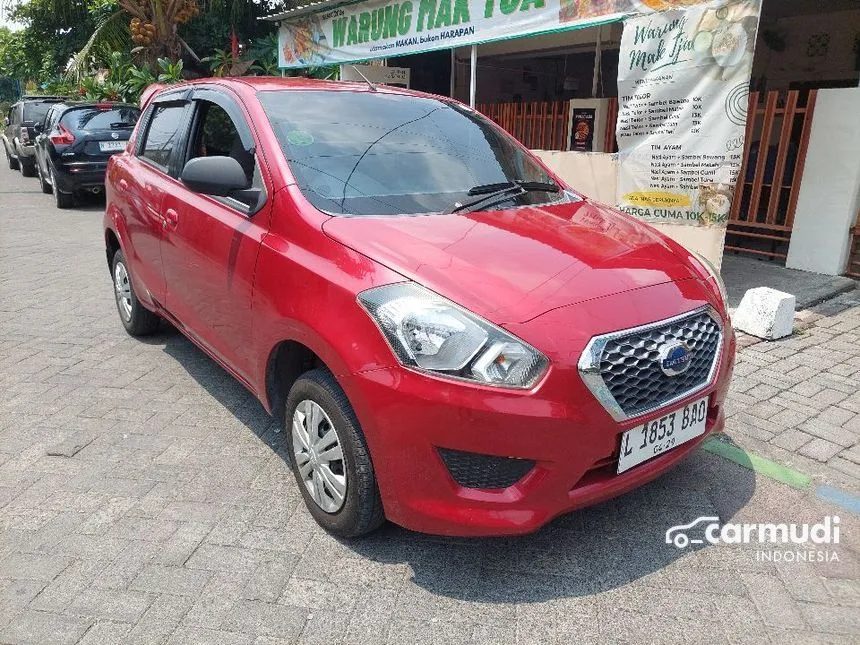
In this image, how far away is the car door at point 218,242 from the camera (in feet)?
9.65

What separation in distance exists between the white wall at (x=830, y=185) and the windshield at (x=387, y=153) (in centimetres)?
409

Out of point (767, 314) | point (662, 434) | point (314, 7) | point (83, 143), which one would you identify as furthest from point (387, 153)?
point (83, 143)

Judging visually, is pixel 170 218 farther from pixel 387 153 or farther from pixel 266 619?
pixel 266 619

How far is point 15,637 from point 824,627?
8.76 feet

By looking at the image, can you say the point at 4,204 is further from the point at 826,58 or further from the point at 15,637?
the point at 826,58

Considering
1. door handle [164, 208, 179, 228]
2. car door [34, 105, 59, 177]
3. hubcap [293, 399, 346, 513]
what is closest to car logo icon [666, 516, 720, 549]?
hubcap [293, 399, 346, 513]

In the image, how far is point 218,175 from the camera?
287cm

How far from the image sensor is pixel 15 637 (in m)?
2.16

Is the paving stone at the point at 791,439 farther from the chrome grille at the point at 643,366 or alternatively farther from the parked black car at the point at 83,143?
the parked black car at the point at 83,143

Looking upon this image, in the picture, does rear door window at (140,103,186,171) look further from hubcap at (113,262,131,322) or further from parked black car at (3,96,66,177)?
parked black car at (3,96,66,177)

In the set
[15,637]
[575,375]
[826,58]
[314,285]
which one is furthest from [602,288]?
[826,58]

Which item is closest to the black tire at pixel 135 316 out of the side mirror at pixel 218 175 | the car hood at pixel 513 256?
the side mirror at pixel 218 175

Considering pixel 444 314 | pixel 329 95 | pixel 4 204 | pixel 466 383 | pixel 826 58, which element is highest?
pixel 826 58

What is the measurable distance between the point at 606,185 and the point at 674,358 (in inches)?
182
